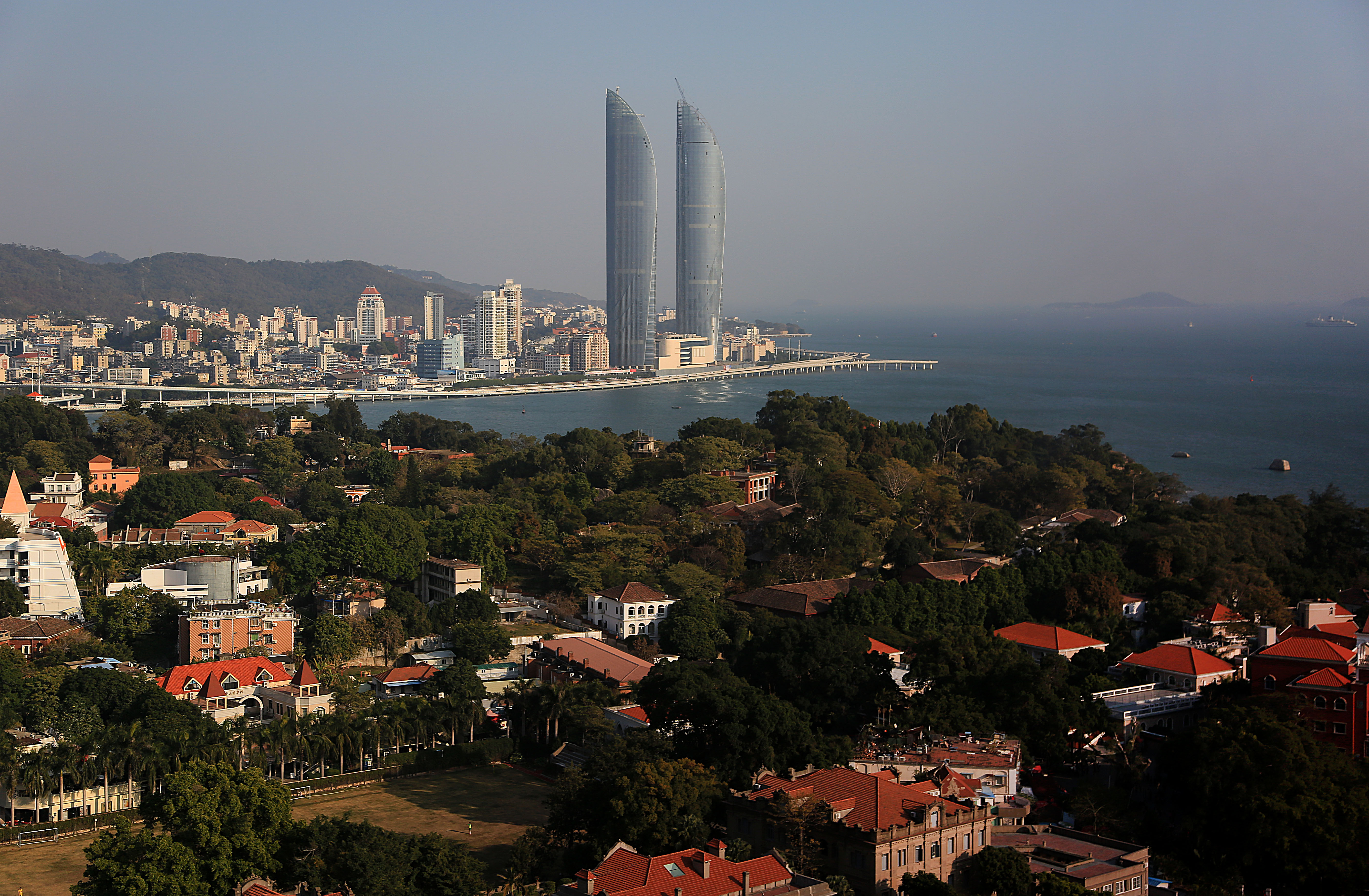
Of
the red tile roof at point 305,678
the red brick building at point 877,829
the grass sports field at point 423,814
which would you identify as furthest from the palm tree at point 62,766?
the red brick building at point 877,829

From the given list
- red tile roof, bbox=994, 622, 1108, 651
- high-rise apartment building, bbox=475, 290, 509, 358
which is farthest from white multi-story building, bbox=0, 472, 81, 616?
high-rise apartment building, bbox=475, 290, 509, 358

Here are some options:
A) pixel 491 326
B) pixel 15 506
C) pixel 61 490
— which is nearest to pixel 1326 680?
pixel 15 506

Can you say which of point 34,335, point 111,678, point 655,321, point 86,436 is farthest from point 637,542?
point 34,335

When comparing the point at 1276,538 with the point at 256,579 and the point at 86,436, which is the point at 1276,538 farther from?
the point at 86,436

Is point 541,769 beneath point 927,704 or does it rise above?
beneath

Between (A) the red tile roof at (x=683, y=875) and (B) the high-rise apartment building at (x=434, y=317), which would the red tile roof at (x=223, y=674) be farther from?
(B) the high-rise apartment building at (x=434, y=317)
